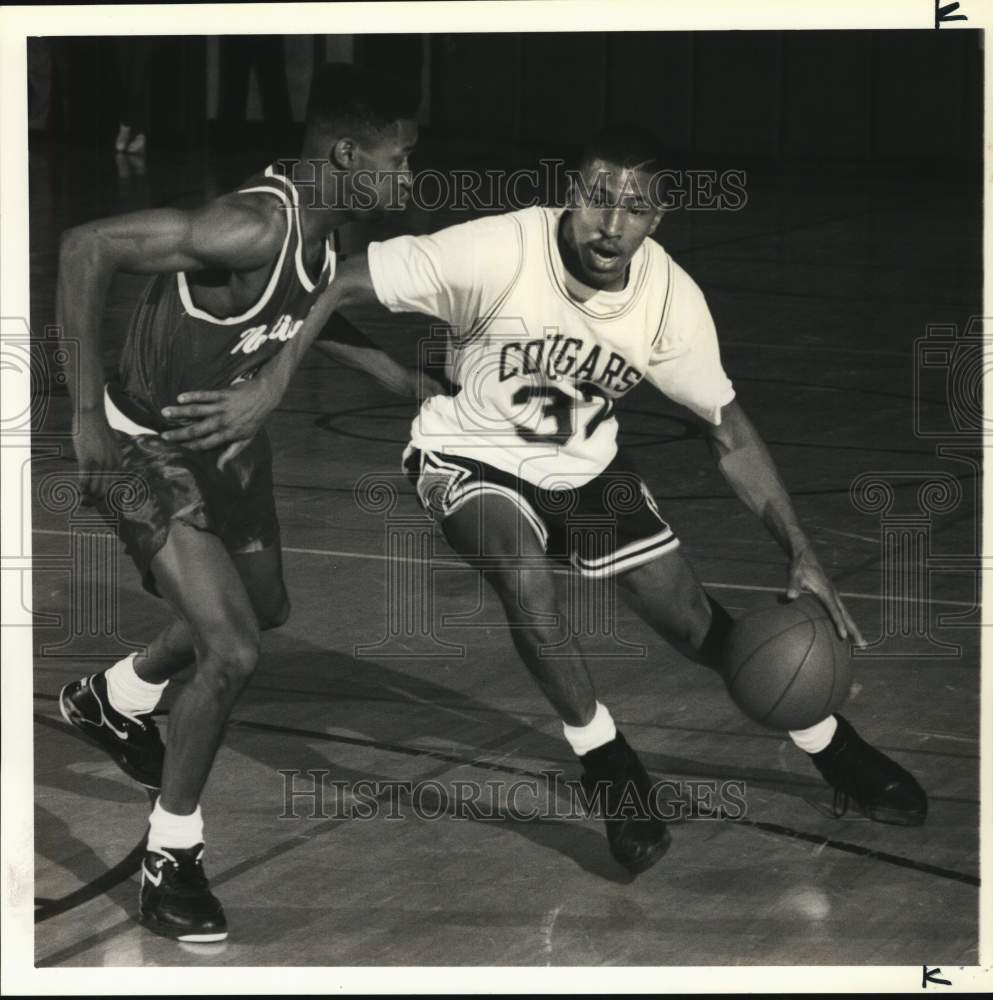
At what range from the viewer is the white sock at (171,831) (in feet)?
16.1

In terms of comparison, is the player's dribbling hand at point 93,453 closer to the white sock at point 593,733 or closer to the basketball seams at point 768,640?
the white sock at point 593,733

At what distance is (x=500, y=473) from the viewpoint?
17.9 ft

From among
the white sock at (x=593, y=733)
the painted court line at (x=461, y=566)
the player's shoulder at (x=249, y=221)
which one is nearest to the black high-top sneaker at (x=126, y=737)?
the white sock at (x=593, y=733)

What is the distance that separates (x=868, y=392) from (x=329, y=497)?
11.9 feet

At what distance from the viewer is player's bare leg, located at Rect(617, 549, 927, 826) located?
5.55 meters

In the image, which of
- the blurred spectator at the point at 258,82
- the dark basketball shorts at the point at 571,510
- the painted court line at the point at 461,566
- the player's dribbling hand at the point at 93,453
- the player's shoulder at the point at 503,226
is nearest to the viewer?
the player's dribbling hand at the point at 93,453

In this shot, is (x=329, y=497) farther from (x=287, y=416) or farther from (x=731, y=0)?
(x=731, y=0)

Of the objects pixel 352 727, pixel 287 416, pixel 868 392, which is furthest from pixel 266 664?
pixel 868 392

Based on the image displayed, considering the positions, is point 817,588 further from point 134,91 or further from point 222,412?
point 134,91

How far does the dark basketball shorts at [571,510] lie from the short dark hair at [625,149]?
0.92 meters

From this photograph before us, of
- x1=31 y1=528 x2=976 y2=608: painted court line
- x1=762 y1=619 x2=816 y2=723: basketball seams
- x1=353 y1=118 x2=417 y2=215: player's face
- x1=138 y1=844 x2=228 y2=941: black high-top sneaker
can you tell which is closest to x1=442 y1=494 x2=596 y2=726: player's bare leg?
x1=762 y1=619 x2=816 y2=723: basketball seams

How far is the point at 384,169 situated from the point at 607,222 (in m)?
0.58

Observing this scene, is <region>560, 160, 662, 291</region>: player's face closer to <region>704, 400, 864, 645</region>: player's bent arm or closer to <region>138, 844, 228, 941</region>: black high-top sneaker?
<region>704, 400, 864, 645</region>: player's bent arm

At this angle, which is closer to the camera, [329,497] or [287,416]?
[329,497]
